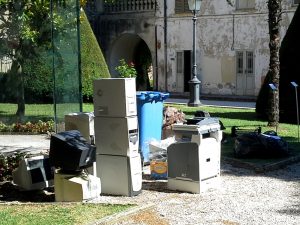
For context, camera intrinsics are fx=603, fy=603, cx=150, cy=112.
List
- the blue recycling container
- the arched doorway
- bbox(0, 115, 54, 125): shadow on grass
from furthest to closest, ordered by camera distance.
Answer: the arched doorway
bbox(0, 115, 54, 125): shadow on grass
the blue recycling container

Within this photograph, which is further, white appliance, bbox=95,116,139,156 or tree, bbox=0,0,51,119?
tree, bbox=0,0,51,119

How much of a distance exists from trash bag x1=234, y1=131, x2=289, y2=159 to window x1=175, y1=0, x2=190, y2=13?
67.0 feet

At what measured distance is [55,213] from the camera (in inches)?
289

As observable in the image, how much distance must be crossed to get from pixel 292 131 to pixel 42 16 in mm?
6925

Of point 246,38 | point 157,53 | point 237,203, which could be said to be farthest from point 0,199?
point 157,53

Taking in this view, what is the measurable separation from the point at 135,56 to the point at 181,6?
5.45m

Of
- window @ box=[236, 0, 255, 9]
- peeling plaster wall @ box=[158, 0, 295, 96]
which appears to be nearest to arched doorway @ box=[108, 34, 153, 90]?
peeling plaster wall @ box=[158, 0, 295, 96]

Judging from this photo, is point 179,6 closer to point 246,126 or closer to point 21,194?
point 246,126

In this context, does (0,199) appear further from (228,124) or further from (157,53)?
(157,53)

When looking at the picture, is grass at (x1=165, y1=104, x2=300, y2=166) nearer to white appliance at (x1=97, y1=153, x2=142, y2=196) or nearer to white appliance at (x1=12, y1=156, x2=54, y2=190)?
white appliance at (x1=97, y1=153, x2=142, y2=196)

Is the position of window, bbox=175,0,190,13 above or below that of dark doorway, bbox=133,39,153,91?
above

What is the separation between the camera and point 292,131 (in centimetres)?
1517

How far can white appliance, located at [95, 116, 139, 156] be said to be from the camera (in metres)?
8.34

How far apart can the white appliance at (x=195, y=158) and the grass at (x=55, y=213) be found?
4.29ft
